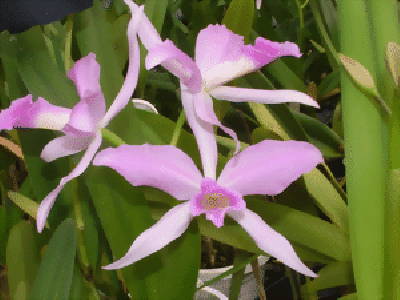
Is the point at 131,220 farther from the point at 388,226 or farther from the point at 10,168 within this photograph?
the point at 10,168

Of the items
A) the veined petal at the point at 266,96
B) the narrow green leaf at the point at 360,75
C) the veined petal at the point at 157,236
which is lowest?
the veined petal at the point at 157,236

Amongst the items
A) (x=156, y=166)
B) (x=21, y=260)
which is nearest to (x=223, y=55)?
(x=156, y=166)

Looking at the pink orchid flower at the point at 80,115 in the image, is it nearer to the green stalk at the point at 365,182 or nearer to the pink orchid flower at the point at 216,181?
the pink orchid flower at the point at 216,181

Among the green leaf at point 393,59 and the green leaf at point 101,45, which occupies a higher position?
the green leaf at point 101,45

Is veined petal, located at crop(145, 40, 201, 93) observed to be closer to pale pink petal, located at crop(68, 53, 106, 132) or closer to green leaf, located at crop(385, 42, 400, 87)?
pale pink petal, located at crop(68, 53, 106, 132)

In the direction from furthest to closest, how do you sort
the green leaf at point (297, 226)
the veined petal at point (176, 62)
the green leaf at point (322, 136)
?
the green leaf at point (322, 136)
the green leaf at point (297, 226)
the veined petal at point (176, 62)

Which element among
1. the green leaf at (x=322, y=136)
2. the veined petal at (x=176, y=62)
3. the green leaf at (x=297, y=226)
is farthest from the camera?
the green leaf at (x=322, y=136)

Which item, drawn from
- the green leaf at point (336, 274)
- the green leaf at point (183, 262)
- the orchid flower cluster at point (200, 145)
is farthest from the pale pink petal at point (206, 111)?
the green leaf at point (336, 274)

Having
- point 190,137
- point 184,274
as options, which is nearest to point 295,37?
point 190,137
